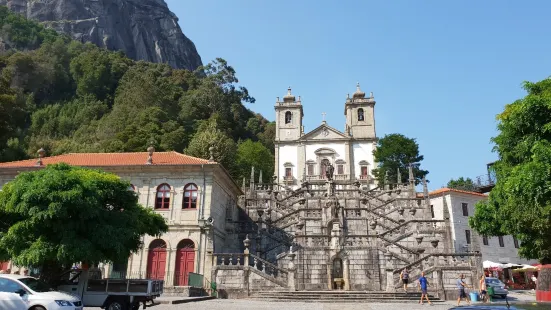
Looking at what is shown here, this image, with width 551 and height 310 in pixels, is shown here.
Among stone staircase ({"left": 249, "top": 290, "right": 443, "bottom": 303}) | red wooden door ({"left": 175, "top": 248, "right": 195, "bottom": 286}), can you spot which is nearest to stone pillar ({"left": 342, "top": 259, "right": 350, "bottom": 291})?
stone staircase ({"left": 249, "top": 290, "right": 443, "bottom": 303})

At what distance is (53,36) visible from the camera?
80625mm

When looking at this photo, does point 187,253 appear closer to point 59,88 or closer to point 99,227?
point 99,227

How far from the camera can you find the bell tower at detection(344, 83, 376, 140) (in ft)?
180

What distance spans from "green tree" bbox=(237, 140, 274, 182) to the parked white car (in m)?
39.3

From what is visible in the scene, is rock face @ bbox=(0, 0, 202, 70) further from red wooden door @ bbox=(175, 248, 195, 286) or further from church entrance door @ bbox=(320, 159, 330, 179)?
red wooden door @ bbox=(175, 248, 195, 286)

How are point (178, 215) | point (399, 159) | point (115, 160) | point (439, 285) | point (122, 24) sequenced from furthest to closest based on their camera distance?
point (122, 24) < point (399, 159) < point (115, 160) < point (178, 215) < point (439, 285)

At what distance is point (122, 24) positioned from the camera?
324ft

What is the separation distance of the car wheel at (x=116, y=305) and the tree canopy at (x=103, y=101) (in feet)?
96.0

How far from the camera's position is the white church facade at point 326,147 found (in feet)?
171

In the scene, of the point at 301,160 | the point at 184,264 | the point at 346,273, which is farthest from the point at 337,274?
the point at 301,160

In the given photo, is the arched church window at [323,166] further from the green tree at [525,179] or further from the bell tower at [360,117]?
the green tree at [525,179]

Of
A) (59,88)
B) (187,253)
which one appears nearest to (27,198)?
(187,253)

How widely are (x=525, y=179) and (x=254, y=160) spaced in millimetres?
43210

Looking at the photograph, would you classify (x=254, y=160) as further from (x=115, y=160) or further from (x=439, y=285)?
(x=439, y=285)
